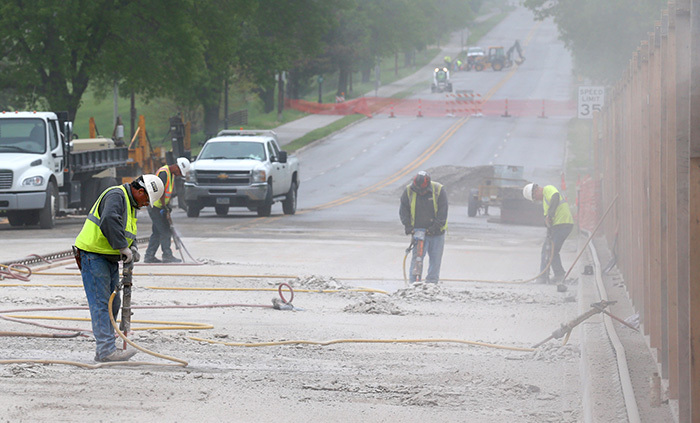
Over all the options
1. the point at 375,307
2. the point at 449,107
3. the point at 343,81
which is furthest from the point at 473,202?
the point at 343,81

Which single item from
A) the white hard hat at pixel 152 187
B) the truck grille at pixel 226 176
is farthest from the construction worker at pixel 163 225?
the truck grille at pixel 226 176

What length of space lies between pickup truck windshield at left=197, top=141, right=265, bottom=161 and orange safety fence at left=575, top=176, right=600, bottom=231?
8755 mm

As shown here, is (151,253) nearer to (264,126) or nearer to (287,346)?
(287,346)

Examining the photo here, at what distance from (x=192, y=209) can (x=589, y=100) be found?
1113 cm

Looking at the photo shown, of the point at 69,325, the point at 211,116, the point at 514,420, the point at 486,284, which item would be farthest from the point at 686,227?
the point at 211,116

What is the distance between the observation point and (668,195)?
22.2 ft

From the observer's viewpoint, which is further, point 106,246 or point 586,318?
point 586,318

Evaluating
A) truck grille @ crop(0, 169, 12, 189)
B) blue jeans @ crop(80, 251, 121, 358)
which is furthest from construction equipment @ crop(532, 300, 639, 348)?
truck grille @ crop(0, 169, 12, 189)

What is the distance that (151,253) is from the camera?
17047mm

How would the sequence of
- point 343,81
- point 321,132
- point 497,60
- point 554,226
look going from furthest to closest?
1. point 497,60
2. point 343,81
3. point 321,132
4. point 554,226

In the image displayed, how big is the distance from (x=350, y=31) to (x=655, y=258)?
238 feet

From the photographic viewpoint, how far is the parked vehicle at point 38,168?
22734 millimetres

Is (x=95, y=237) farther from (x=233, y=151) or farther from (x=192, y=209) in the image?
(x=233, y=151)

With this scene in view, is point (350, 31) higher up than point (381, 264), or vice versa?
point (350, 31)
